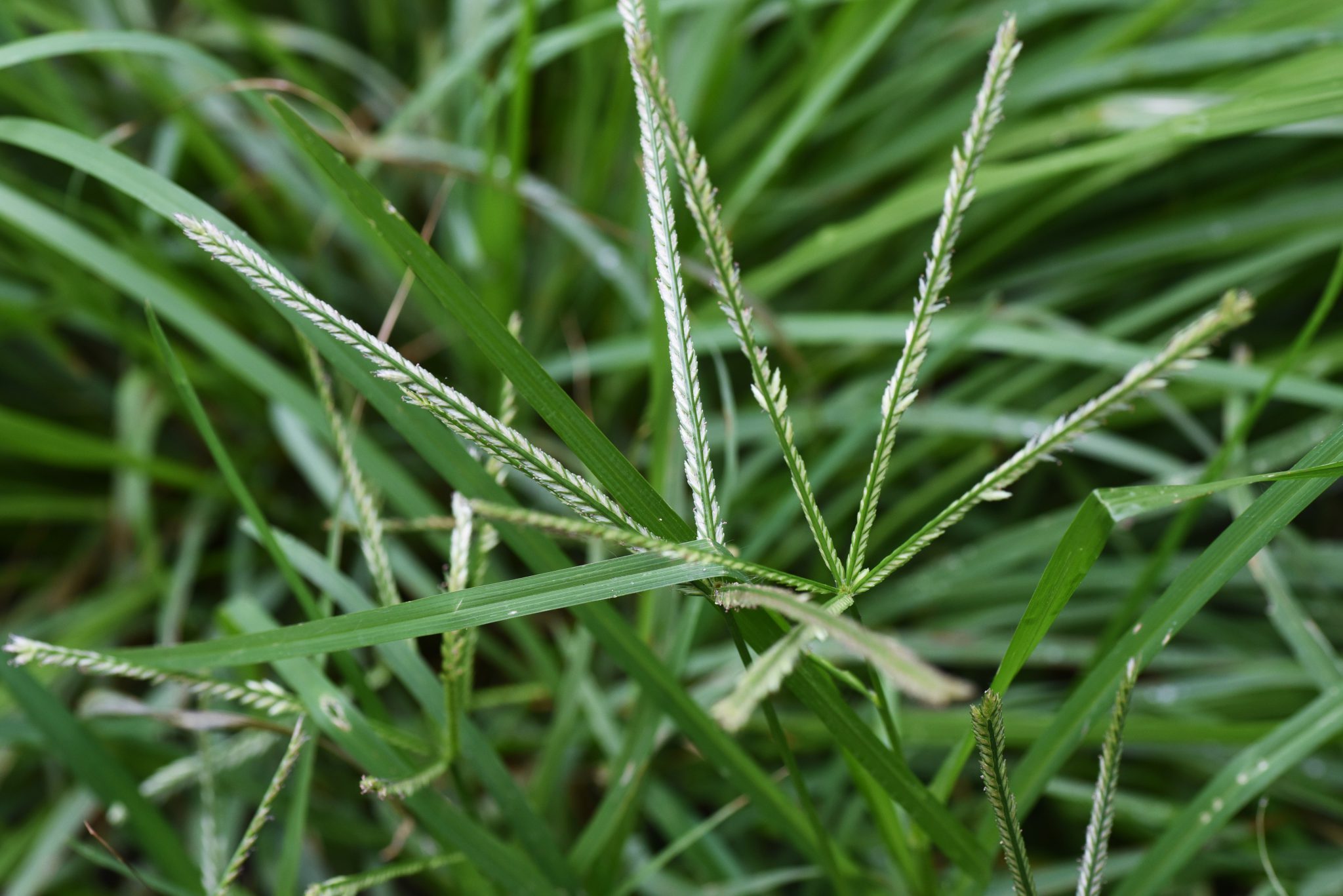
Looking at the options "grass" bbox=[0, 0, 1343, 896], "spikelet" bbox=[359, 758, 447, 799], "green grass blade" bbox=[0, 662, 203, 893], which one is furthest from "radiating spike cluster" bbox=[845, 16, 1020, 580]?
"green grass blade" bbox=[0, 662, 203, 893]

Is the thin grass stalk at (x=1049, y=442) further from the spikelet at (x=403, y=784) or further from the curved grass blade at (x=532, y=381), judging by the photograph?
the spikelet at (x=403, y=784)

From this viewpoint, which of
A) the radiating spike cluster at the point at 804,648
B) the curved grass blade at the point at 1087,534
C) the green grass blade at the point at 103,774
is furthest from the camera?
the green grass blade at the point at 103,774

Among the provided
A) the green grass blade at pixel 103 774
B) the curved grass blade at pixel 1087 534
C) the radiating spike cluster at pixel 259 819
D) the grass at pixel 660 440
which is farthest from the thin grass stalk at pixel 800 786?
the green grass blade at pixel 103 774

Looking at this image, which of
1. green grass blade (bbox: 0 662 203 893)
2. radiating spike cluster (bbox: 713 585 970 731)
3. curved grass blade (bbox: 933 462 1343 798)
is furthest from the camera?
green grass blade (bbox: 0 662 203 893)

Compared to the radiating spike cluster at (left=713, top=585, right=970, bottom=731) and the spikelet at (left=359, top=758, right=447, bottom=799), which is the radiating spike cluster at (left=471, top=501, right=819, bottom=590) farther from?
the spikelet at (left=359, top=758, right=447, bottom=799)

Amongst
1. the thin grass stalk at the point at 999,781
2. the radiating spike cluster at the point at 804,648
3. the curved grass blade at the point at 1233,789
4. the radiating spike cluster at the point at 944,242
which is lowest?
the curved grass blade at the point at 1233,789

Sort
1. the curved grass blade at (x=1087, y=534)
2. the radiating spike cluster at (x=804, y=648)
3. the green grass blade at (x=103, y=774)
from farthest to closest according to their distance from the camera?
the green grass blade at (x=103, y=774) → the curved grass blade at (x=1087, y=534) → the radiating spike cluster at (x=804, y=648)
